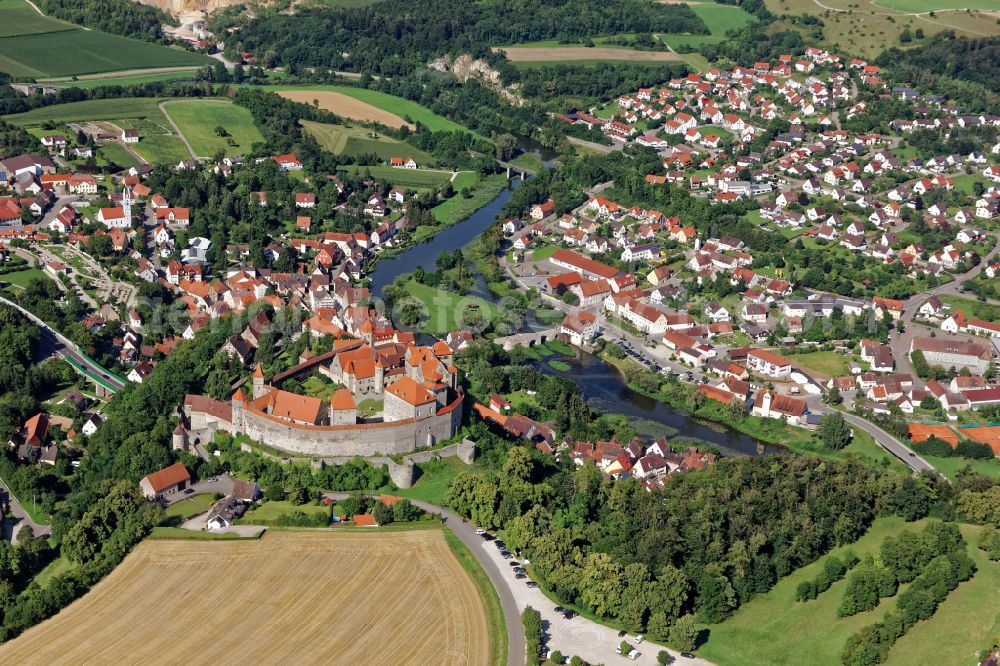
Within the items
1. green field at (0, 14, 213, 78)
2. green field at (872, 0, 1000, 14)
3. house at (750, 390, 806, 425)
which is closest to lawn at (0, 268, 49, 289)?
house at (750, 390, 806, 425)

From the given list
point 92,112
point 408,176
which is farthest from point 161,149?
point 408,176

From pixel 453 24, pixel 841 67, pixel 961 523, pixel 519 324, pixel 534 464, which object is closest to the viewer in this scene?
pixel 961 523

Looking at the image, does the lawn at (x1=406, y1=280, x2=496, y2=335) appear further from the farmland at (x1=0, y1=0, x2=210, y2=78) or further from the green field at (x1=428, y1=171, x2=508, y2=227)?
the farmland at (x1=0, y1=0, x2=210, y2=78)

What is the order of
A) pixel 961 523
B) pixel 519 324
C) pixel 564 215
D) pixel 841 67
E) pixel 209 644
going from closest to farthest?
pixel 209 644, pixel 961 523, pixel 519 324, pixel 564 215, pixel 841 67

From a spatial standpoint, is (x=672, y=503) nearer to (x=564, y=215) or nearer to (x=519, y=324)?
(x=519, y=324)

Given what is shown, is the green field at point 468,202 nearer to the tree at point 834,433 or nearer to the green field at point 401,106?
the green field at point 401,106

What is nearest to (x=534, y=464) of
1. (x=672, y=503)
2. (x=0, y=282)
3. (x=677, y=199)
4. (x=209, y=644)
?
(x=672, y=503)
